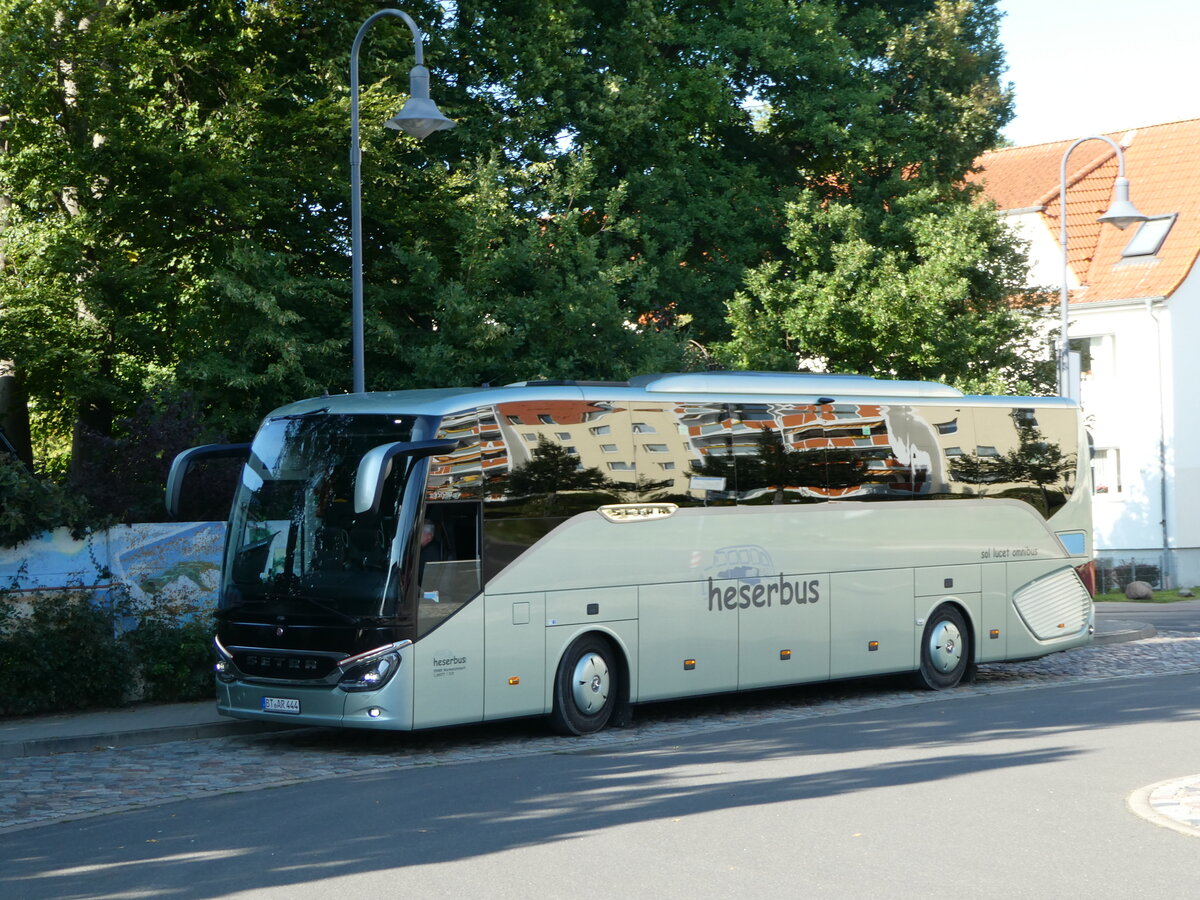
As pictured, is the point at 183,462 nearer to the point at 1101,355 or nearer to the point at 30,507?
the point at 30,507

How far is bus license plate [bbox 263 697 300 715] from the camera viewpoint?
538 inches

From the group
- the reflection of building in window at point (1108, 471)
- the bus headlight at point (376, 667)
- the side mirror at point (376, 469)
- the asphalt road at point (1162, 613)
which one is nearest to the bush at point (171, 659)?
the bus headlight at point (376, 667)

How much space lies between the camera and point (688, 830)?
9.38m

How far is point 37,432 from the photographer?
30781mm

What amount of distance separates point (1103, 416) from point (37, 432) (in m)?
28.5

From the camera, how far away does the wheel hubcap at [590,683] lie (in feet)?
48.8

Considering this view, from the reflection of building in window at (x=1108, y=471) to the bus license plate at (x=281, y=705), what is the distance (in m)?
35.0

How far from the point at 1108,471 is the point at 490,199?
997 inches

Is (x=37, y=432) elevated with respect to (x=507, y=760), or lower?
elevated

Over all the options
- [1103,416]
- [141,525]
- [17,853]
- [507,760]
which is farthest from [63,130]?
[1103,416]

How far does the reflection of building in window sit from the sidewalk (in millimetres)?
33558

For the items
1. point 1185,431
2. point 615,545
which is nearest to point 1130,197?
point 1185,431

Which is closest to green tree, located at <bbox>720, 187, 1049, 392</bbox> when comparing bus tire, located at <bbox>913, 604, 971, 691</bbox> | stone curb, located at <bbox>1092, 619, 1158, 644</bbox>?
stone curb, located at <bbox>1092, 619, 1158, 644</bbox>

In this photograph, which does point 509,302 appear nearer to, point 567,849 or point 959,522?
point 959,522
